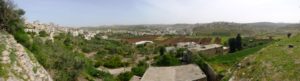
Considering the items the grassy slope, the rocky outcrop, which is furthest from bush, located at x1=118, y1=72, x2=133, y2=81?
the rocky outcrop

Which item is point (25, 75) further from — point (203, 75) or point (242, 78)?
point (203, 75)

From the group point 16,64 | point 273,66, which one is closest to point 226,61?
point 273,66

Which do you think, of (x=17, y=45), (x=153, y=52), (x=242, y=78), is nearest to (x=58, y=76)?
(x=17, y=45)

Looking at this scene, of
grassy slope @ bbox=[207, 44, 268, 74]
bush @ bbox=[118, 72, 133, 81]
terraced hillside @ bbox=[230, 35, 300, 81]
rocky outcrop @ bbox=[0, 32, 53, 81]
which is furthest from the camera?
grassy slope @ bbox=[207, 44, 268, 74]

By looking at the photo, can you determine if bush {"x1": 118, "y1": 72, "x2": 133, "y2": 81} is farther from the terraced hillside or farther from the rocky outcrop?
the terraced hillside

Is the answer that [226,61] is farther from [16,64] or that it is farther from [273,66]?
[16,64]

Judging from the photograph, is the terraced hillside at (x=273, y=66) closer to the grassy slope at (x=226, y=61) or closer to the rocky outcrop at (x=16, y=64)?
the rocky outcrop at (x=16, y=64)
